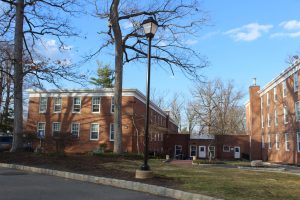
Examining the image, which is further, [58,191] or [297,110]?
[297,110]

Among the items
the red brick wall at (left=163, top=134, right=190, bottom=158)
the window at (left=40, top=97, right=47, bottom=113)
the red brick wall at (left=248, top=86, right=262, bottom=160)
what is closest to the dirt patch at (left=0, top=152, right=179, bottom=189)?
the window at (left=40, top=97, right=47, bottom=113)

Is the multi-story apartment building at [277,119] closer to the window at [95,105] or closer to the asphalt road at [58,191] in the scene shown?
the window at [95,105]

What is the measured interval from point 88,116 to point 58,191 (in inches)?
1244

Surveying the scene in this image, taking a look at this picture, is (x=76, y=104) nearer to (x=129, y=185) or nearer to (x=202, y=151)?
(x=202, y=151)

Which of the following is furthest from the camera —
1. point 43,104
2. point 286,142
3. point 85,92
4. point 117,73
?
point 43,104

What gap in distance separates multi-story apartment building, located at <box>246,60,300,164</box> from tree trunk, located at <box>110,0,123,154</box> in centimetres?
1567

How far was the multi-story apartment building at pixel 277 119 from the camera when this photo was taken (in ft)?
115

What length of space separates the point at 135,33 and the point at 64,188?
1929 cm

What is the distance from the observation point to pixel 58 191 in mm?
10492

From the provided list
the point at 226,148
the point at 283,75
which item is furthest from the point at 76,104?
the point at 226,148

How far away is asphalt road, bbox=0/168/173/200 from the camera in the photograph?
375 inches

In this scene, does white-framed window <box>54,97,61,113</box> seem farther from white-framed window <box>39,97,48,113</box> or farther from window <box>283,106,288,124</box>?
window <box>283,106,288,124</box>

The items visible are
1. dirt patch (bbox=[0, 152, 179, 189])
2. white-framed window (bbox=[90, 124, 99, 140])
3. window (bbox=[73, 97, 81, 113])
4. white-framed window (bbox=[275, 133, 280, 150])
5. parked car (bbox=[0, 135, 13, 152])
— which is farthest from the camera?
window (bbox=[73, 97, 81, 113])

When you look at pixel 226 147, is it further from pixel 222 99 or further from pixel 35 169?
pixel 35 169
